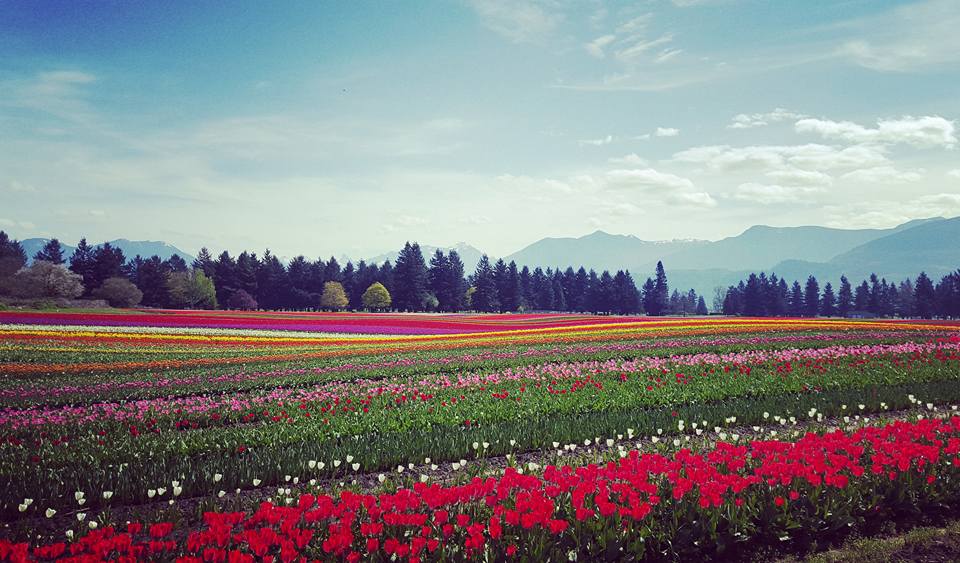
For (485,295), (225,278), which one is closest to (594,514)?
(485,295)

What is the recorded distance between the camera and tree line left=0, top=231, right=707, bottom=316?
88875 millimetres

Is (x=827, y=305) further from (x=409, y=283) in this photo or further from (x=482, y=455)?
(x=482, y=455)

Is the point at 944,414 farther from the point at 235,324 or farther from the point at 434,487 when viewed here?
the point at 235,324

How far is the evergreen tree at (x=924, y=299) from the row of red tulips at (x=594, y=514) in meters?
121

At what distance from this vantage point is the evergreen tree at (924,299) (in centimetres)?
9971

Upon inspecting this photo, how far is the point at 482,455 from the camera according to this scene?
8.53 m

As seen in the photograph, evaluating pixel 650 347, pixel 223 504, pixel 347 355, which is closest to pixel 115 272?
pixel 347 355

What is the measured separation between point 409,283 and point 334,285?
13332 millimetres

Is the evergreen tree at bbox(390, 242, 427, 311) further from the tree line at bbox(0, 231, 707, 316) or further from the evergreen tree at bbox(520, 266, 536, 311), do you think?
the evergreen tree at bbox(520, 266, 536, 311)

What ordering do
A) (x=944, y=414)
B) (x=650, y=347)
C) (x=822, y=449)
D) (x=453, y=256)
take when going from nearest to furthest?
(x=822, y=449) → (x=944, y=414) → (x=650, y=347) → (x=453, y=256)

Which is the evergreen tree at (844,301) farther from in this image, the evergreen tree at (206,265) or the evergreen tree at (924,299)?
the evergreen tree at (206,265)

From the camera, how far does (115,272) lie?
85625mm

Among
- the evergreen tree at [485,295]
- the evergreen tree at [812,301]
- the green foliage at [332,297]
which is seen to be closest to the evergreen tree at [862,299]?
the evergreen tree at [812,301]

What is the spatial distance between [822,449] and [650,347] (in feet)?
51.5
